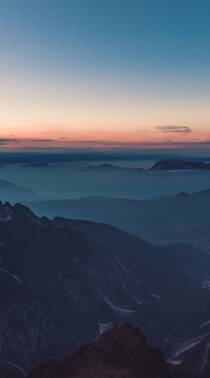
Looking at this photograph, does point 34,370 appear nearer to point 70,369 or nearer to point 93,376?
point 70,369

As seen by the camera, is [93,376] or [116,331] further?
[116,331]

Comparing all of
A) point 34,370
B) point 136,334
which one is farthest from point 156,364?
point 34,370

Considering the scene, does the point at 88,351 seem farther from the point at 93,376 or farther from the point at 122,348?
the point at 93,376

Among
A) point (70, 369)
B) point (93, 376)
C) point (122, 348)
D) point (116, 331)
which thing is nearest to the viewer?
point (93, 376)

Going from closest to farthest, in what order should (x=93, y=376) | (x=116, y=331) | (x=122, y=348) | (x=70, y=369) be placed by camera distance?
(x=93, y=376) → (x=70, y=369) → (x=122, y=348) → (x=116, y=331)

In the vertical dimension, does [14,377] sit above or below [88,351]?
below

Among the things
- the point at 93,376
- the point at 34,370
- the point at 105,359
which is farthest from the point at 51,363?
the point at 93,376
